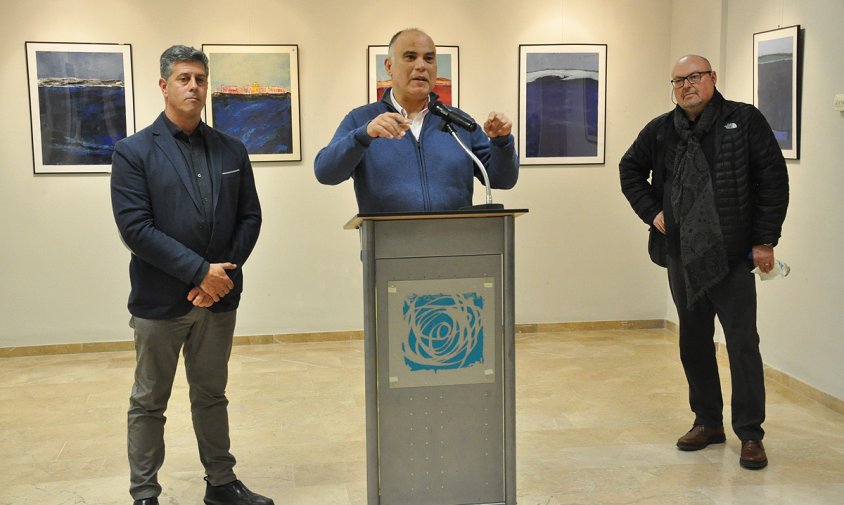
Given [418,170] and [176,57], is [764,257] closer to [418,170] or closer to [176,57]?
[418,170]

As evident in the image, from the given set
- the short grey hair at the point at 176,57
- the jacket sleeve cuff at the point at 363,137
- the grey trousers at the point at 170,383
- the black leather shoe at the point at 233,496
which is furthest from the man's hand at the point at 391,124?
the black leather shoe at the point at 233,496

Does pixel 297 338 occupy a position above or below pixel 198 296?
below

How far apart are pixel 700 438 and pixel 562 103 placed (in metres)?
3.29

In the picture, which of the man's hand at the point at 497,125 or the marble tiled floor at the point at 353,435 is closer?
the man's hand at the point at 497,125

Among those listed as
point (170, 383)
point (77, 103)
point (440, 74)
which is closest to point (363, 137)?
point (170, 383)

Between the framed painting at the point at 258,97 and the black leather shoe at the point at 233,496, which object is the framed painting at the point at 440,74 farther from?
the black leather shoe at the point at 233,496

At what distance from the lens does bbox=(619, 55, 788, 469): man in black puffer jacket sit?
12.6 ft

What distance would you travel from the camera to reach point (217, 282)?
123 inches

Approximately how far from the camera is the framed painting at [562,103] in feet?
21.9

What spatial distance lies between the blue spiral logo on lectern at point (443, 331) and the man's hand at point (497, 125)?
60cm

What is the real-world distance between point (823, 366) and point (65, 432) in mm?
4106

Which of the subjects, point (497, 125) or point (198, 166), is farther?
point (198, 166)

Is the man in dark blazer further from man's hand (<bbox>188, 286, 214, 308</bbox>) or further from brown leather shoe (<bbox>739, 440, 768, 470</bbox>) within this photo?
brown leather shoe (<bbox>739, 440, 768, 470</bbox>)

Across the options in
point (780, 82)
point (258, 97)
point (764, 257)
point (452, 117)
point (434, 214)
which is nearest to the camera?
point (434, 214)
